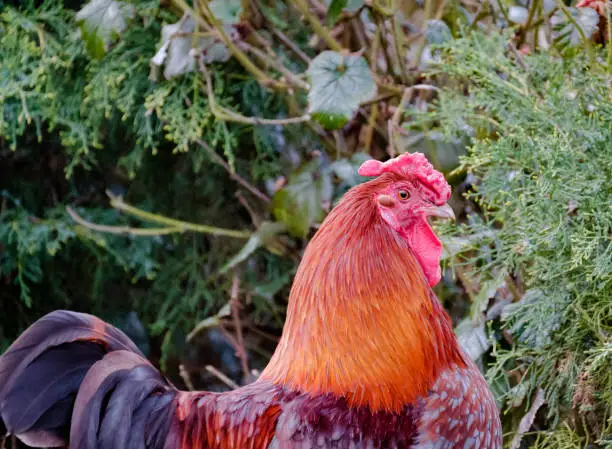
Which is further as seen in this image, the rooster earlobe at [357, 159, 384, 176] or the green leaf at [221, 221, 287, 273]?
the green leaf at [221, 221, 287, 273]

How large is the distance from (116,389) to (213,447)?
266 millimetres

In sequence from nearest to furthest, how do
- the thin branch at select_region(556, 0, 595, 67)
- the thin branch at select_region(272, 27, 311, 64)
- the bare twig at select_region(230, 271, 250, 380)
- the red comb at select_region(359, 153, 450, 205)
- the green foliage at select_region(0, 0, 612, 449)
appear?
the red comb at select_region(359, 153, 450, 205) → the green foliage at select_region(0, 0, 612, 449) → the thin branch at select_region(556, 0, 595, 67) → the thin branch at select_region(272, 27, 311, 64) → the bare twig at select_region(230, 271, 250, 380)

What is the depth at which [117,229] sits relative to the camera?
3488 millimetres

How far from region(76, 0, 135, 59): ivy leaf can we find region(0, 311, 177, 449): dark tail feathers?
4.23ft

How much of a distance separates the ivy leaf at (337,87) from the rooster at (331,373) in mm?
592

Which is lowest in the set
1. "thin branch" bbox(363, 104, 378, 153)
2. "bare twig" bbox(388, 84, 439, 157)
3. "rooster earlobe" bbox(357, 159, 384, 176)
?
"thin branch" bbox(363, 104, 378, 153)

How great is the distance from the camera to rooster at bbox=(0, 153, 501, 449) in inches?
80.6

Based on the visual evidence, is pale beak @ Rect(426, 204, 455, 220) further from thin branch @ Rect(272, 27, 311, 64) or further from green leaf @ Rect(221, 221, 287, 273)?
thin branch @ Rect(272, 27, 311, 64)

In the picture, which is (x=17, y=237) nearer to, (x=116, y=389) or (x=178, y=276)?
(x=178, y=276)

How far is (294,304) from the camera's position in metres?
2.24

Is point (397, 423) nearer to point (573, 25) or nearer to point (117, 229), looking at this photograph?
point (573, 25)

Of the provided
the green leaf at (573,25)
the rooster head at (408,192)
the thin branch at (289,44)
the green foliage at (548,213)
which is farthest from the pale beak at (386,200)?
the thin branch at (289,44)

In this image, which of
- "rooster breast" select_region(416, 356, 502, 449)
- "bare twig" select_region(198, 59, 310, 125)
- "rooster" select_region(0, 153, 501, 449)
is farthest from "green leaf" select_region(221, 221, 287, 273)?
"rooster breast" select_region(416, 356, 502, 449)

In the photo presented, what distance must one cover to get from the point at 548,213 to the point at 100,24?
5.54 feet
